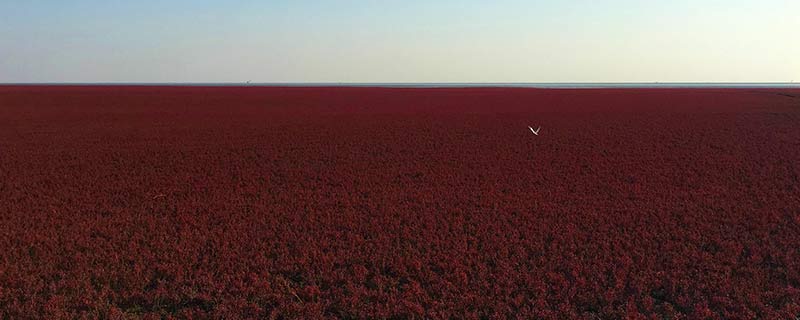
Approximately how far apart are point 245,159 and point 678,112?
29719mm

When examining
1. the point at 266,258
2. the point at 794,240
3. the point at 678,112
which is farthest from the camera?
the point at 678,112

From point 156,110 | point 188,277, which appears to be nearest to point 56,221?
point 188,277

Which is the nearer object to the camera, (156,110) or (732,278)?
(732,278)

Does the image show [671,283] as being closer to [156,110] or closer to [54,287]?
[54,287]

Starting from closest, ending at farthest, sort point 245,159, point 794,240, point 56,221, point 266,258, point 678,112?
point 266,258, point 794,240, point 56,221, point 245,159, point 678,112

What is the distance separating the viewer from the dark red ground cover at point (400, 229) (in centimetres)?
766

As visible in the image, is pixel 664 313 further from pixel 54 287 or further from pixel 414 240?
pixel 54 287

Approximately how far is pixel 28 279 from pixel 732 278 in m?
11.0

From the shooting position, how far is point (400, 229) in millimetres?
10672

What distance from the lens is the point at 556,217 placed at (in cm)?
1152

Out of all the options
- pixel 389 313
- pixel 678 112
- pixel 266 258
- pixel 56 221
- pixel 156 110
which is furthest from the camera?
pixel 156 110

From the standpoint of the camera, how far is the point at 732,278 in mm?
8359

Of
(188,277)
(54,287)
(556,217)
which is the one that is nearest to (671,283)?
(556,217)

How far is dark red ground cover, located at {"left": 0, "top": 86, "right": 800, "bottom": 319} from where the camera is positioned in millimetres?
7660
